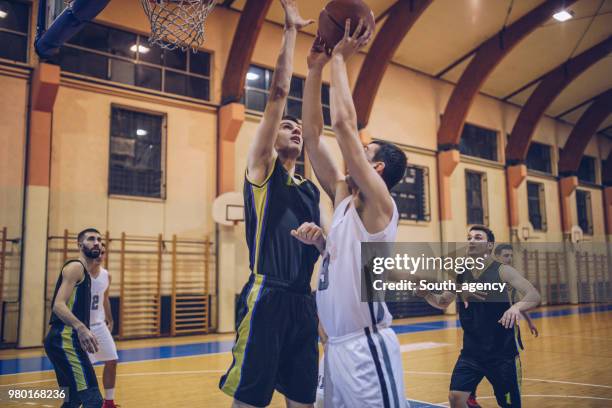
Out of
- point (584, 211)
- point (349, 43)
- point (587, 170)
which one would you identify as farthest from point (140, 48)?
Answer: point (587, 170)

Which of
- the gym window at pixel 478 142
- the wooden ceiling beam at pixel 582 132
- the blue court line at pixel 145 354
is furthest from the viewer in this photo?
the wooden ceiling beam at pixel 582 132

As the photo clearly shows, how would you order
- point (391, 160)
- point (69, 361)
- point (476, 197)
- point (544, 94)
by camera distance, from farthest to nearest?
point (476, 197) → point (544, 94) → point (69, 361) → point (391, 160)

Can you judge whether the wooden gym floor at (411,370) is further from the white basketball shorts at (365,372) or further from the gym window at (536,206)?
the gym window at (536,206)

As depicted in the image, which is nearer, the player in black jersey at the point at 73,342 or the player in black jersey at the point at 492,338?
the player in black jersey at the point at 73,342

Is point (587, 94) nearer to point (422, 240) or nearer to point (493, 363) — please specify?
point (422, 240)

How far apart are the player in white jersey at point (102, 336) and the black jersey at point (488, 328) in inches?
120

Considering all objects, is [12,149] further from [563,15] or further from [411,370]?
[563,15]

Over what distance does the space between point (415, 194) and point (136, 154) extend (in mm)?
7820

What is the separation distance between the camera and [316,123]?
261cm

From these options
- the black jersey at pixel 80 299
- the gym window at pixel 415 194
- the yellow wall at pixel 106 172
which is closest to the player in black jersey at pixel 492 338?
the black jersey at pixel 80 299

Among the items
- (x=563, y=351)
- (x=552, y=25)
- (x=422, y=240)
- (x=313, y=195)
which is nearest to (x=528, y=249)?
(x=422, y=240)

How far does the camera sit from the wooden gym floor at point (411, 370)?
5.30 m

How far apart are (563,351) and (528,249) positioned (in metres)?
9.80

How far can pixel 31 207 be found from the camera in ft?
29.5
